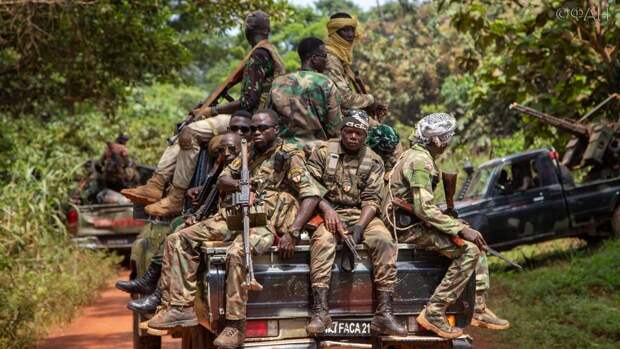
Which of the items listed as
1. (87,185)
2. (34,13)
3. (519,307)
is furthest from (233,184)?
(87,185)

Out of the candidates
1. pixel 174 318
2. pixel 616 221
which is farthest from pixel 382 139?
pixel 616 221

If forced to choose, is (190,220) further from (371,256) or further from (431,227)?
(431,227)

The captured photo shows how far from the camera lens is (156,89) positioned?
157ft

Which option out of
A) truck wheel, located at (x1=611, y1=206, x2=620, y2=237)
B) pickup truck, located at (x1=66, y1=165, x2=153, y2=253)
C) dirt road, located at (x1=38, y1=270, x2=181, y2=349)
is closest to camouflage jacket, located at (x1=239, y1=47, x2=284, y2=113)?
dirt road, located at (x1=38, y1=270, x2=181, y2=349)

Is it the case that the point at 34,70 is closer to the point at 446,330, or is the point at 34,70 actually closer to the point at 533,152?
the point at 533,152

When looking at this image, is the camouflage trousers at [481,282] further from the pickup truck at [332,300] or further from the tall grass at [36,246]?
the tall grass at [36,246]

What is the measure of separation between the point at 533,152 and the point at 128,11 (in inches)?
242

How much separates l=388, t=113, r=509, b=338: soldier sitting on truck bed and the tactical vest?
0.19 metres

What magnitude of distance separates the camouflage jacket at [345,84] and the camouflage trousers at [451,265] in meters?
1.79

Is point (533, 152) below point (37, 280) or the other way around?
the other way around

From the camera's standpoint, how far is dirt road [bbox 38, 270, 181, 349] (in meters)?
10.9

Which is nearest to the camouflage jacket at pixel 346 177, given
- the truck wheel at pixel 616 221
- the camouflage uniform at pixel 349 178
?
the camouflage uniform at pixel 349 178

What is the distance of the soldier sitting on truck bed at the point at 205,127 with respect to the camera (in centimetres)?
841

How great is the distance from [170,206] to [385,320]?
2.79 metres
